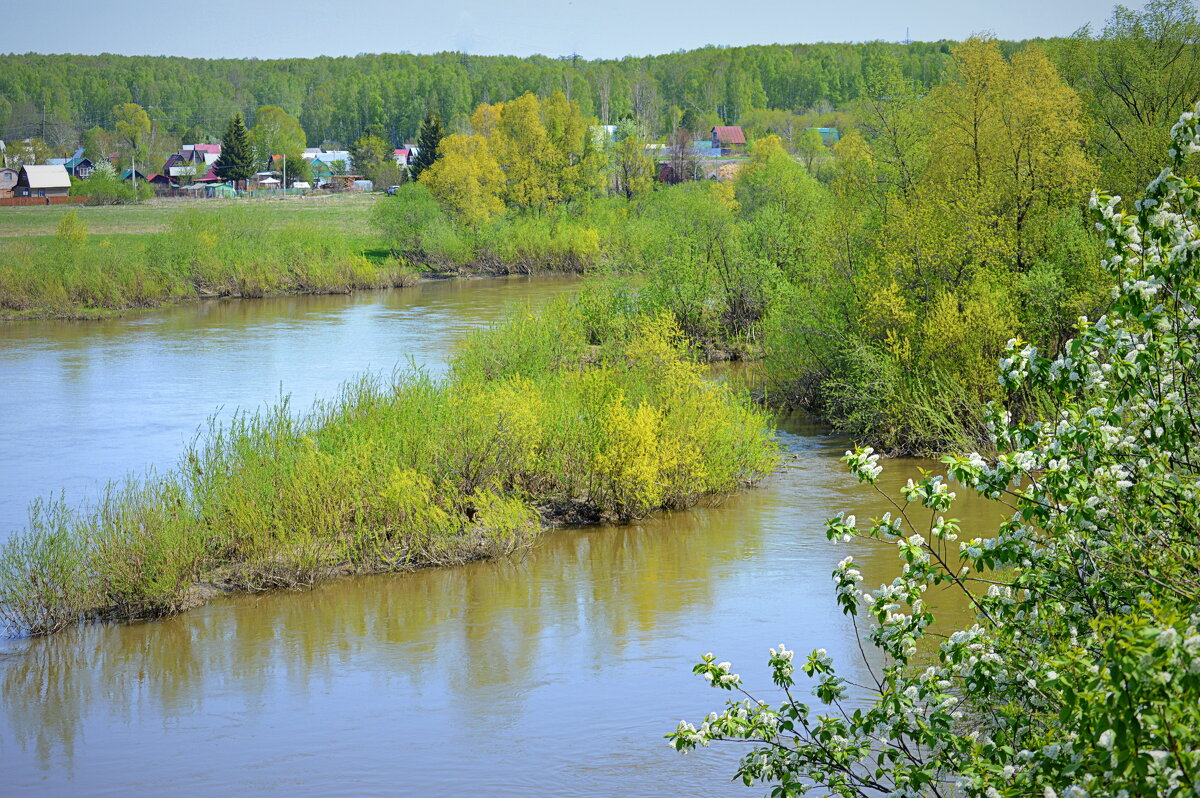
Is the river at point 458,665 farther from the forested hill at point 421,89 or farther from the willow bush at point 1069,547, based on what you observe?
the forested hill at point 421,89

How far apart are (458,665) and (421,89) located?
16191 cm

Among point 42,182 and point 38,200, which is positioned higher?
point 42,182

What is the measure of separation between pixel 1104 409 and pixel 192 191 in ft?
381

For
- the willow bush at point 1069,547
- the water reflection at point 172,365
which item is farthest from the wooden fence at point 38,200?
the willow bush at point 1069,547

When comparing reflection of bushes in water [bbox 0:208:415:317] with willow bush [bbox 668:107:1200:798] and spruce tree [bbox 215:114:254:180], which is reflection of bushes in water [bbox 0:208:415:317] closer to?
willow bush [bbox 668:107:1200:798]

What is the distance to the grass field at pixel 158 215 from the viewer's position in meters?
70.1

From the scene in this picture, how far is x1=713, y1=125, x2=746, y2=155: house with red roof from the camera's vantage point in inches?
4811

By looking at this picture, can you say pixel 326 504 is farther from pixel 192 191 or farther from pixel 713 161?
pixel 192 191

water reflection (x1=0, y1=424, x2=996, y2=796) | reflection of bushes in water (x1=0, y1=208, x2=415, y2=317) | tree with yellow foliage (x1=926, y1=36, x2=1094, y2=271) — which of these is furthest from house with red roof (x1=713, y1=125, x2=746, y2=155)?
water reflection (x1=0, y1=424, x2=996, y2=796)

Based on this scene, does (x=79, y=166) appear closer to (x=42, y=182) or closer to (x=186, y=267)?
(x=42, y=182)

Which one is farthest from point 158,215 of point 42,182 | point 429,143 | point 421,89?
point 421,89

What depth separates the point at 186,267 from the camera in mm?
47719

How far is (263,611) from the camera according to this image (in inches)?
531

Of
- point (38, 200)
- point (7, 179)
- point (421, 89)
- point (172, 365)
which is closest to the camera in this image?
point (172, 365)
